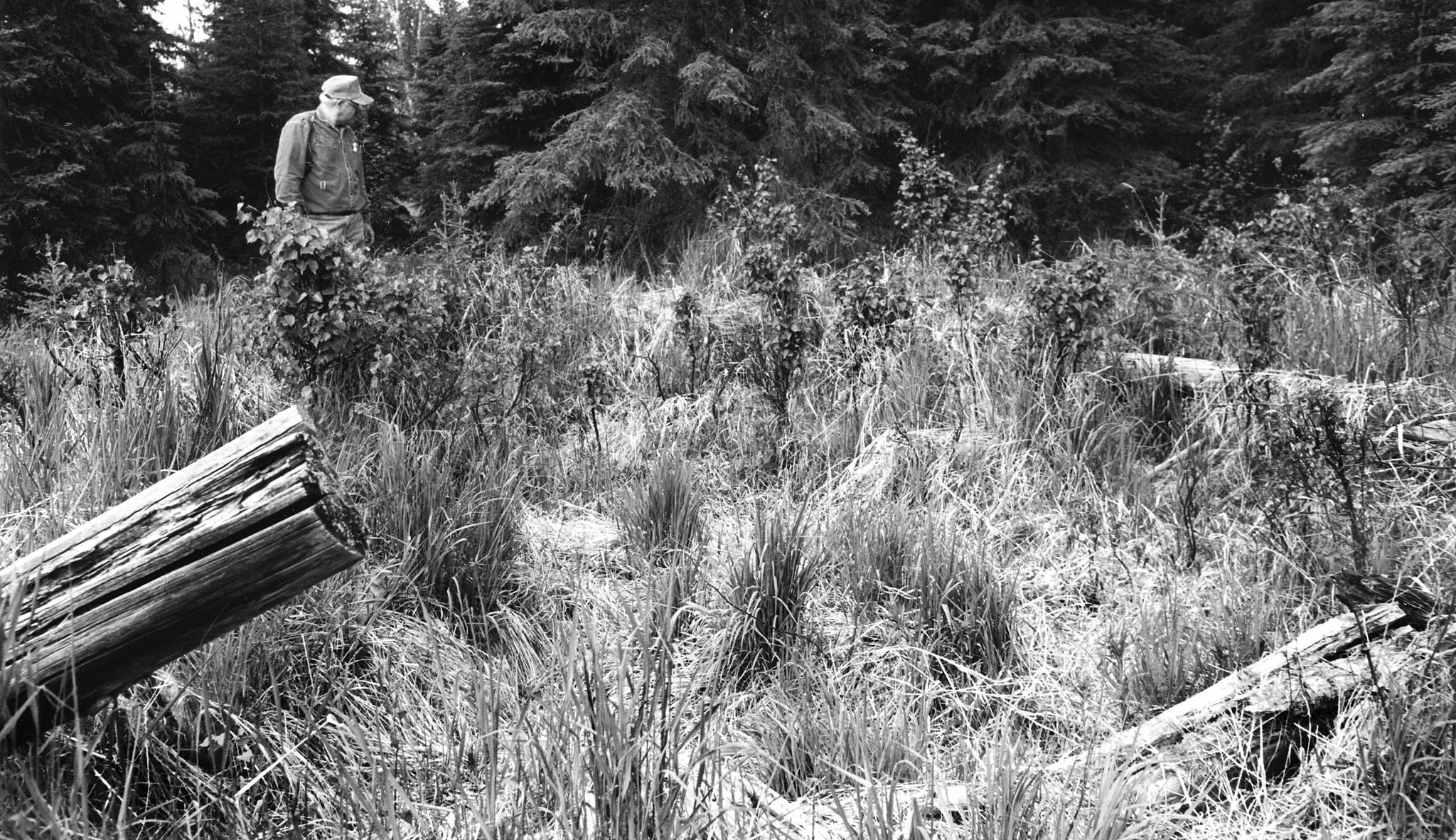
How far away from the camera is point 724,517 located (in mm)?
4121

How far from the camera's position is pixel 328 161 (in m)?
6.69

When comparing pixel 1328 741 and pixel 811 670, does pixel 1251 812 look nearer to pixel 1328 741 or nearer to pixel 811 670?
pixel 1328 741

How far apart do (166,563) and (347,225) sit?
5.69m

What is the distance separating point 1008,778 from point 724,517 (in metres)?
2.25

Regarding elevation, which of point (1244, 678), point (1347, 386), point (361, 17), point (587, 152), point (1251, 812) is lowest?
point (1251, 812)

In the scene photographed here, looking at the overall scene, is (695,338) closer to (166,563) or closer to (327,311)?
(327,311)

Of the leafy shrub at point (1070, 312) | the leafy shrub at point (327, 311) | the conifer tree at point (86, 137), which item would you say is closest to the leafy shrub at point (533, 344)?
the leafy shrub at point (327, 311)

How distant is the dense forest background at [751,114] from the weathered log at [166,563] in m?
5.60

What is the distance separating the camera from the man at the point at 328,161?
253 inches

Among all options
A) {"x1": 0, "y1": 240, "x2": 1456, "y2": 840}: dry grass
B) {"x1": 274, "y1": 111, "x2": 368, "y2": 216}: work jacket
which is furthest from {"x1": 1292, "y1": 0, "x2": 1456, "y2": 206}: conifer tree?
{"x1": 274, "y1": 111, "x2": 368, "y2": 216}: work jacket

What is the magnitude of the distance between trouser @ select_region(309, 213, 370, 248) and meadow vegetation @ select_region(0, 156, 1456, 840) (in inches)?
39.7

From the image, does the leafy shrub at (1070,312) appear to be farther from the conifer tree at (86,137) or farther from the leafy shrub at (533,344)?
the conifer tree at (86,137)

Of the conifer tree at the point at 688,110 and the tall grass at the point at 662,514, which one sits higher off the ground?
the conifer tree at the point at 688,110

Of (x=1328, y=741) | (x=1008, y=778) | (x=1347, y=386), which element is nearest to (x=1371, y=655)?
(x=1328, y=741)
